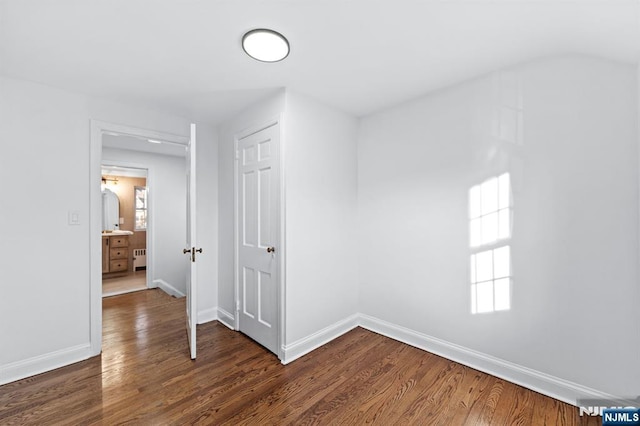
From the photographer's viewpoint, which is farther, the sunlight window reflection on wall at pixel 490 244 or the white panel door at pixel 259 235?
the white panel door at pixel 259 235

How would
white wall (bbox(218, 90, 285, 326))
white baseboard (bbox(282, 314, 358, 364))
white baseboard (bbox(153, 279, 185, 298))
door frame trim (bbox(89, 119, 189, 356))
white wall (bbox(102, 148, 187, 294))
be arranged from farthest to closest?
white wall (bbox(102, 148, 187, 294)) → white baseboard (bbox(153, 279, 185, 298)) → white wall (bbox(218, 90, 285, 326)) → door frame trim (bbox(89, 119, 189, 356)) → white baseboard (bbox(282, 314, 358, 364))

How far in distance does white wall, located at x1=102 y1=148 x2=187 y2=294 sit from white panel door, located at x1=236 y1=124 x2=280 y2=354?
2.25m

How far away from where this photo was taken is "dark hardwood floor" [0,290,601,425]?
1745 mm


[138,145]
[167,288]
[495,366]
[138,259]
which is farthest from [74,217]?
[138,259]

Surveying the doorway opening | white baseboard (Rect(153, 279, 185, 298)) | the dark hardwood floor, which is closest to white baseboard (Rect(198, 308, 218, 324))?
the dark hardwood floor

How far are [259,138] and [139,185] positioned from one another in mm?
5111

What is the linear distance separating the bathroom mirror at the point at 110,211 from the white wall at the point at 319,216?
5703 millimetres

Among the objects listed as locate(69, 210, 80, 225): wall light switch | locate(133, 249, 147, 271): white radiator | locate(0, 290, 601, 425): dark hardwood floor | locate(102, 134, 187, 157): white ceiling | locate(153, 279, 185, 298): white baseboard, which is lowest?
locate(0, 290, 601, 425): dark hardwood floor

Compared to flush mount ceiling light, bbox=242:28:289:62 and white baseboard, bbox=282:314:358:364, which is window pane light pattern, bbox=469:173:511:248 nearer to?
white baseboard, bbox=282:314:358:364

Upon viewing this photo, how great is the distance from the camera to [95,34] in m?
1.67

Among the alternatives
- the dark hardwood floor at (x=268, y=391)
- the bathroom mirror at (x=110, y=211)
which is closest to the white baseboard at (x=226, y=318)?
the dark hardwood floor at (x=268, y=391)

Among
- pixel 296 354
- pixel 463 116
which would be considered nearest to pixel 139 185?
pixel 296 354

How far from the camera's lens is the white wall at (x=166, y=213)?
470 centimetres

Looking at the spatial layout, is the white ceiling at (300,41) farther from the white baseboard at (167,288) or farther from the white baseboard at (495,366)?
the white baseboard at (167,288)
